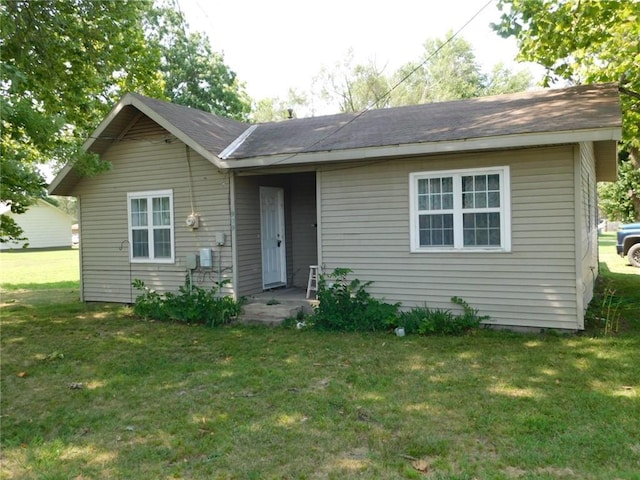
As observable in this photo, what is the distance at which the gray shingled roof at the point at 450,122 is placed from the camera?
688 centimetres

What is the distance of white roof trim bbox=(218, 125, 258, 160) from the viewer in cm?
896

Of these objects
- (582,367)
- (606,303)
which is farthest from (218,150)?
(606,303)

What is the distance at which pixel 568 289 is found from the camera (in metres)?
6.84

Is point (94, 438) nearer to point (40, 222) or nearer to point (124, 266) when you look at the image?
point (124, 266)

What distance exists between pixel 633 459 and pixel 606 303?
597 centimetres

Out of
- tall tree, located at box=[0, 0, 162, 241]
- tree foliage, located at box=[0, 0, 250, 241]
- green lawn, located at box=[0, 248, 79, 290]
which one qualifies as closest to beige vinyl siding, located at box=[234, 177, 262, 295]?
tree foliage, located at box=[0, 0, 250, 241]

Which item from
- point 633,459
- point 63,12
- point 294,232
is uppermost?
point 63,12

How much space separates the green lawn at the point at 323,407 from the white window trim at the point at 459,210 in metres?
1.34

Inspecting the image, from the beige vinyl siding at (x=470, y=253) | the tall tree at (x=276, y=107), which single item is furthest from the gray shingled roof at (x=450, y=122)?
the tall tree at (x=276, y=107)

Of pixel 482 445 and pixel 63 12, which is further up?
pixel 63 12

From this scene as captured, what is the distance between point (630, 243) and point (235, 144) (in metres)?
12.9

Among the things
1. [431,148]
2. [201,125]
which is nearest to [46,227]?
[201,125]

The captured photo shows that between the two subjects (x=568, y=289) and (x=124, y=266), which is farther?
(x=124, y=266)

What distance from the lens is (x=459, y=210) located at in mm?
7469
